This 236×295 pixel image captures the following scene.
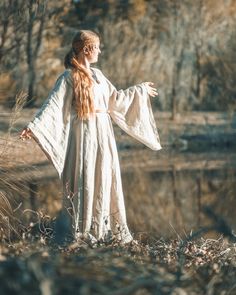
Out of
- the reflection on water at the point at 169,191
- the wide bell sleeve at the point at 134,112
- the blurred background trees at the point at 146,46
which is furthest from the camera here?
the blurred background trees at the point at 146,46

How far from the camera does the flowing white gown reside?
24.7ft

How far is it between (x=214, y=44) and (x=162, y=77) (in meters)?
1.60

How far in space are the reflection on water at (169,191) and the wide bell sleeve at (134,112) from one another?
78 centimetres

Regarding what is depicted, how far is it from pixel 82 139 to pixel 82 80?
420mm

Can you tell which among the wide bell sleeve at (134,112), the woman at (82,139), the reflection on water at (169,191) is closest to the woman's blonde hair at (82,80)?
the woman at (82,139)

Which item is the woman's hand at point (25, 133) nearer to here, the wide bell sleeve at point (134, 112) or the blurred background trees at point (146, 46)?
the wide bell sleeve at point (134, 112)

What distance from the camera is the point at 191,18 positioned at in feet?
87.9

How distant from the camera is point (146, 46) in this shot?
27.5 meters

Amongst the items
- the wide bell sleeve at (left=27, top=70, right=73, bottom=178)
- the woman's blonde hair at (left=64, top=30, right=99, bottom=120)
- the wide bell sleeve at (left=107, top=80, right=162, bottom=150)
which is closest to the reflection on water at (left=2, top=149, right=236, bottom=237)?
the wide bell sleeve at (left=107, top=80, right=162, bottom=150)

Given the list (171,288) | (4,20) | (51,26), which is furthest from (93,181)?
(51,26)

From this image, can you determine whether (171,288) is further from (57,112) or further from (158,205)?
(158,205)

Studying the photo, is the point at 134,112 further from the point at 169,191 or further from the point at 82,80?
the point at 169,191

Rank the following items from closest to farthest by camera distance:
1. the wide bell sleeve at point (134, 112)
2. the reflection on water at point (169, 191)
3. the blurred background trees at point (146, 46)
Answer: the wide bell sleeve at point (134, 112) < the reflection on water at point (169, 191) < the blurred background trees at point (146, 46)

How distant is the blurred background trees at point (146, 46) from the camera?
26250 millimetres
